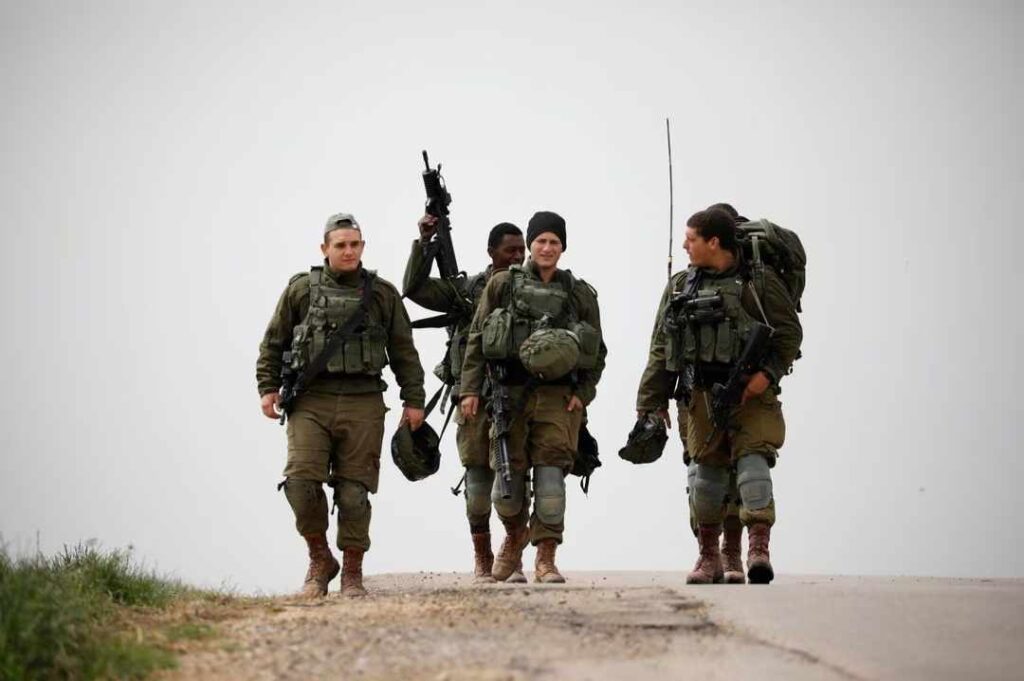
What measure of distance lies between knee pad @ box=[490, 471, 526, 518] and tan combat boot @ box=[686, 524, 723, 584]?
4.57 ft

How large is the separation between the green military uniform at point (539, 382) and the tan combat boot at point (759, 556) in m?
1.42

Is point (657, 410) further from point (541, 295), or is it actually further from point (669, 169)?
point (669, 169)

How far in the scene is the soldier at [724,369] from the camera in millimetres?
9555

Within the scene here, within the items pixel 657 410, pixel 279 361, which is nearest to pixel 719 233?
pixel 657 410

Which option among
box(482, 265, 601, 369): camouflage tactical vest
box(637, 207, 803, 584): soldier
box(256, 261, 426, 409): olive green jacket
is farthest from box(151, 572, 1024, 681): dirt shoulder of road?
box(482, 265, 601, 369): camouflage tactical vest

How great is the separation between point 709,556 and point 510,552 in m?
1.72

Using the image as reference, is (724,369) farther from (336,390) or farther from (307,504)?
(307,504)

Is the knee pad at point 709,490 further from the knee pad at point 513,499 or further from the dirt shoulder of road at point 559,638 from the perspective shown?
the dirt shoulder of road at point 559,638

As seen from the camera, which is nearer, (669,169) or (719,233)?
(719,233)

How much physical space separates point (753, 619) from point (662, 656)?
2.94 feet

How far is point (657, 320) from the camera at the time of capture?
1012 cm

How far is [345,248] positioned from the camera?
10148 mm

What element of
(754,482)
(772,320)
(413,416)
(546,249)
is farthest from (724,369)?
(413,416)

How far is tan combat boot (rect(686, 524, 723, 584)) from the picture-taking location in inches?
387
